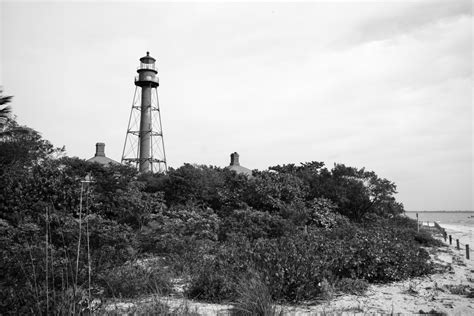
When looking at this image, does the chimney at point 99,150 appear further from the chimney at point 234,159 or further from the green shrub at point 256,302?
the green shrub at point 256,302

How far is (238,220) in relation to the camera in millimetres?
14852

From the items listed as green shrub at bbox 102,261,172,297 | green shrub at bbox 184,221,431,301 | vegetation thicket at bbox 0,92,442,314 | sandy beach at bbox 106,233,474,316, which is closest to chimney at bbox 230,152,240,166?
vegetation thicket at bbox 0,92,442,314

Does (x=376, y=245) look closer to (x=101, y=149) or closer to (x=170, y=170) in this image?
(x=170, y=170)

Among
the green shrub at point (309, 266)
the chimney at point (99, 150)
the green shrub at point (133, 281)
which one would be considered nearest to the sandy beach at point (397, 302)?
the green shrub at point (309, 266)

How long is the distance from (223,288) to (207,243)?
4.61 metres

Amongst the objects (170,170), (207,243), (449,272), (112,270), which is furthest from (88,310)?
(170,170)

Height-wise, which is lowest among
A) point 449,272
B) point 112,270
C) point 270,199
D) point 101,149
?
point 449,272

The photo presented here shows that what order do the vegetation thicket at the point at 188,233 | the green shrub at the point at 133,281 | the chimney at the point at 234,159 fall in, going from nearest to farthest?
the vegetation thicket at the point at 188,233 → the green shrub at the point at 133,281 → the chimney at the point at 234,159

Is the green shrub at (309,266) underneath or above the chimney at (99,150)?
underneath

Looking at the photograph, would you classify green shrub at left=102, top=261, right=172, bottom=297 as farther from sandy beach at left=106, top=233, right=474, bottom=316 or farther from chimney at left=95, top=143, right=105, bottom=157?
chimney at left=95, top=143, right=105, bottom=157

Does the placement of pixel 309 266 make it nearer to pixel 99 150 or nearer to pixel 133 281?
pixel 133 281

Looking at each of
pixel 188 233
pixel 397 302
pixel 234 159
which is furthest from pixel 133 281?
pixel 234 159

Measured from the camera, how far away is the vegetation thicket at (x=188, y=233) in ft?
19.8

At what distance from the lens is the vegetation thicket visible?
6047 millimetres
